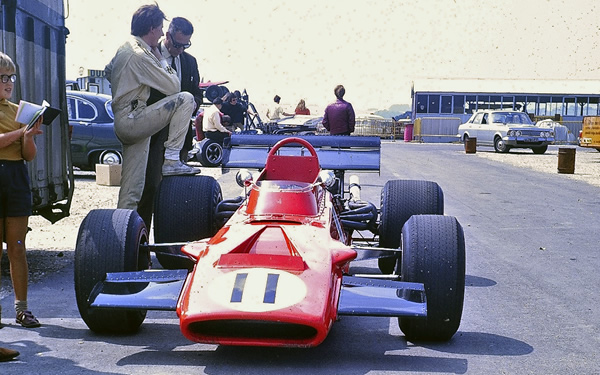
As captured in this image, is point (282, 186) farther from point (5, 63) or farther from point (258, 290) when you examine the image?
point (5, 63)

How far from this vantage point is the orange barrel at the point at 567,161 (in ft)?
75.3

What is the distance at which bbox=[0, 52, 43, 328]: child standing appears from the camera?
228 inches

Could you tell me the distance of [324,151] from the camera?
909 cm

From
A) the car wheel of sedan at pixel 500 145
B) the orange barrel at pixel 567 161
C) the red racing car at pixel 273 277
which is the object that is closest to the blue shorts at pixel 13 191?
the red racing car at pixel 273 277

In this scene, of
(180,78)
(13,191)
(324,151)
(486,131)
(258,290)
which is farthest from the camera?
(486,131)

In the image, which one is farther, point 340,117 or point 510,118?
point 510,118

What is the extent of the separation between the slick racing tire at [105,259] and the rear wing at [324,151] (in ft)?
9.96

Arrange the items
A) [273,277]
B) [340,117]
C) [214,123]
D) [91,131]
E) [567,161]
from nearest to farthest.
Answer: [273,277] < [340,117] < [91,131] < [214,123] < [567,161]

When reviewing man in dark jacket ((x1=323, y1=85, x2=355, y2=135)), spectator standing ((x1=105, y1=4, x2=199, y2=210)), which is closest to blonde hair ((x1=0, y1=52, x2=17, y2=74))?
spectator standing ((x1=105, y1=4, x2=199, y2=210))

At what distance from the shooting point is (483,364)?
17.0 ft

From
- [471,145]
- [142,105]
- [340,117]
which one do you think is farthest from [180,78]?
[471,145]

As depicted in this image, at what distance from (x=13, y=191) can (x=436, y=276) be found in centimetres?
271

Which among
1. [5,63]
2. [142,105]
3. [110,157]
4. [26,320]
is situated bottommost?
[110,157]

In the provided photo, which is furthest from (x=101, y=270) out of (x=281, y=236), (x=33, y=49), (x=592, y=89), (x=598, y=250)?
(x=592, y=89)
